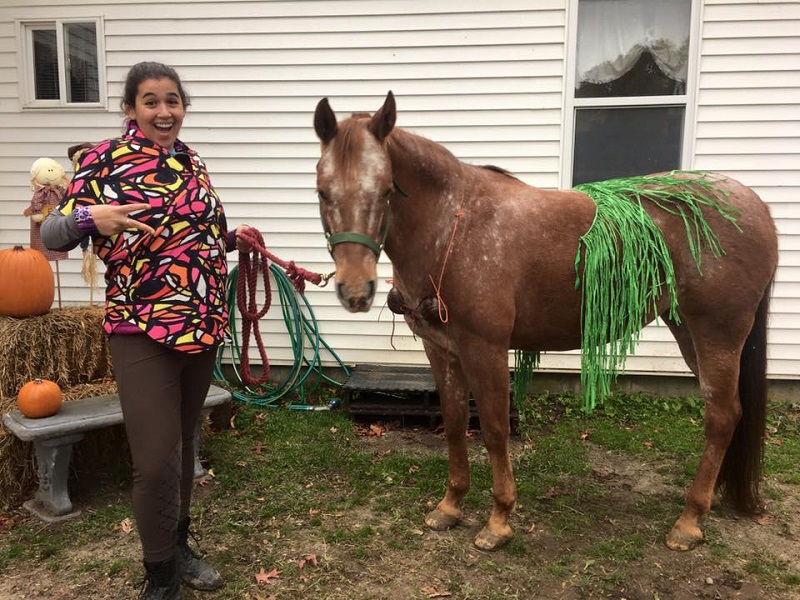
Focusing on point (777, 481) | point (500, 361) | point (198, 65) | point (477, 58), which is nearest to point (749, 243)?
point (500, 361)

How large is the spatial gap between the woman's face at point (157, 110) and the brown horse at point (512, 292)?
1.69 feet

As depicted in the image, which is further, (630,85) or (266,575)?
(630,85)

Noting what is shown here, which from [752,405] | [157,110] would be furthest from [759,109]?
[157,110]

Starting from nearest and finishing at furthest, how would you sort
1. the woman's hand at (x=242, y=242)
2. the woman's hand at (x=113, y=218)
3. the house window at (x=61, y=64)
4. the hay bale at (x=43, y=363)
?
1. the woman's hand at (x=113, y=218)
2. the woman's hand at (x=242, y=242)
3. the hay bale at (x=43, y=363)
4. the house window at (x=61, y=64)

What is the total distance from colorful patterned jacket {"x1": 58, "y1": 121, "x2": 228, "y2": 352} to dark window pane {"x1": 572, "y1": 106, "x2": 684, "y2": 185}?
339 cm

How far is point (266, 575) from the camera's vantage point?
2285 mm

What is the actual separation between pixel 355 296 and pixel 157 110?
0.89 meters

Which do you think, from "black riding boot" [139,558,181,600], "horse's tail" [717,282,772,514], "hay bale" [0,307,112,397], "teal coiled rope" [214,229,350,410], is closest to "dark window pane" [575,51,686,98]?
"horse's tail" [717,282,772,514]

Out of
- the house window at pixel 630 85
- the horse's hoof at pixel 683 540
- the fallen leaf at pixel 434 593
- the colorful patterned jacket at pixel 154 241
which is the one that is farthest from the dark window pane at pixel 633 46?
the fallen leaf at pixel 434 593

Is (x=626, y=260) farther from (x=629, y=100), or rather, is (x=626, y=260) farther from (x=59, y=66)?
(x=59, y=66)

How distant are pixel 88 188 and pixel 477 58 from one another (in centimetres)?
338

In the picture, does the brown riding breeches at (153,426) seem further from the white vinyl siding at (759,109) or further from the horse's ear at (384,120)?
the white vinyl siding at (759,109)

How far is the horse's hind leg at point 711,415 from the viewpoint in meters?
2.46

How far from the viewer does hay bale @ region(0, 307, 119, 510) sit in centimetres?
284
